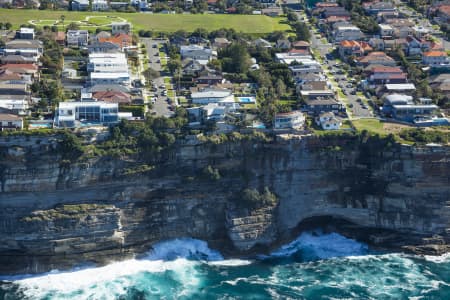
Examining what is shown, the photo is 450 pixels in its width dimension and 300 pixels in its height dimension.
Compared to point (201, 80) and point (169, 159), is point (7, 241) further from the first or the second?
point (201, 80)

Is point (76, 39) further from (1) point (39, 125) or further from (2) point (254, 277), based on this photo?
(2) point (254, 277)

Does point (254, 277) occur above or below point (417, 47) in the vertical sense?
below

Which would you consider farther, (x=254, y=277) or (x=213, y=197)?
(x=213, y=197)

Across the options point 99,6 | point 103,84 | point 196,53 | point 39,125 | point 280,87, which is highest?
point 99,6

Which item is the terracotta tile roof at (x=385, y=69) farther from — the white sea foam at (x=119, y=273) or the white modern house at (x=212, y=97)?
the white sea foam at (x=119, y=273)

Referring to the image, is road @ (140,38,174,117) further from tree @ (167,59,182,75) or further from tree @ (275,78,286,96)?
tree @ (275,78,286,96)

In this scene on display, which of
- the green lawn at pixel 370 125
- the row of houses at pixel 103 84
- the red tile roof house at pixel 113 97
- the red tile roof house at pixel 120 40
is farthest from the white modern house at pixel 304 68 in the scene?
the red tile roof house at pixel 113 97

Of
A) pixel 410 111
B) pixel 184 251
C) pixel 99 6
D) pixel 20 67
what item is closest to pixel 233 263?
pixel 184 251

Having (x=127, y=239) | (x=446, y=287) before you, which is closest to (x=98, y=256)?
(x=127, y=239)
